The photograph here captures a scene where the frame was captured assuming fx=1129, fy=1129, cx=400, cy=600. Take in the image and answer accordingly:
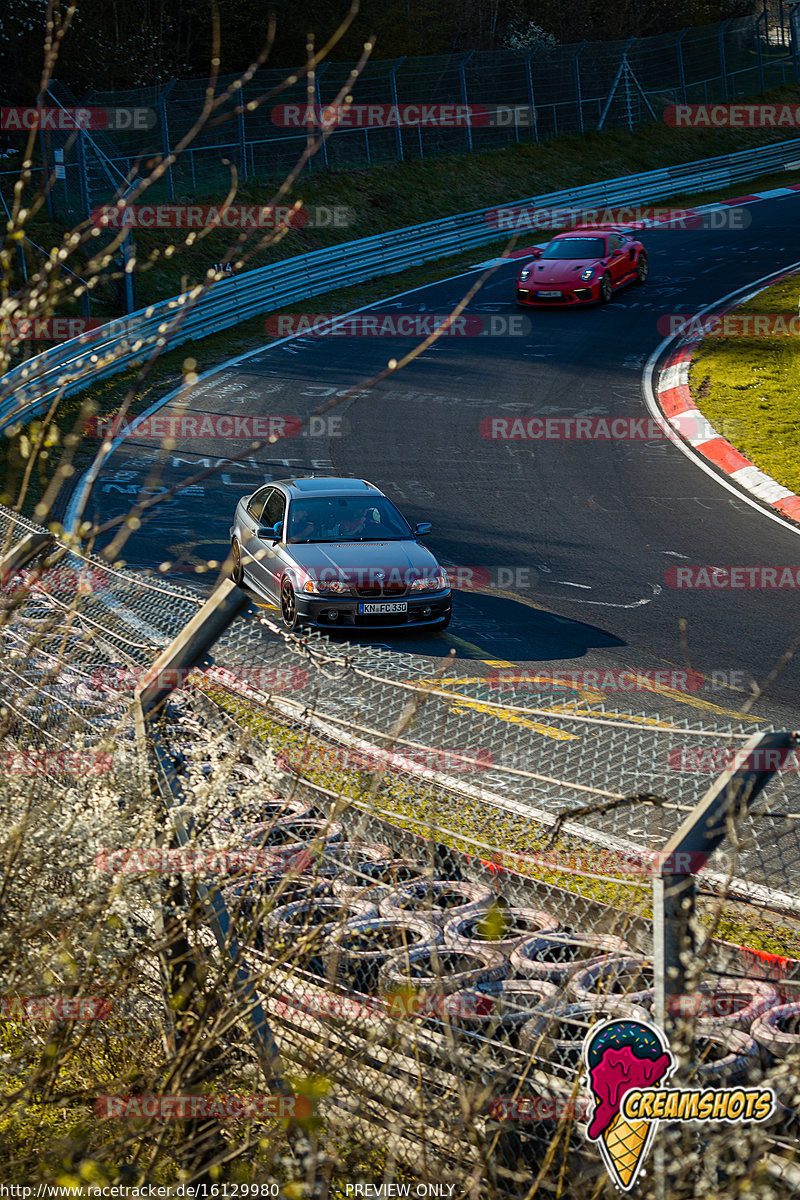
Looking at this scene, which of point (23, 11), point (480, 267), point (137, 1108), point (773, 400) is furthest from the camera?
point (23, 11)

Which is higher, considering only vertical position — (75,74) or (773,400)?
(75,74)

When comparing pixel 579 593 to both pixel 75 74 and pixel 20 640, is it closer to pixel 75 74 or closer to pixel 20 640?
pixel 20 640

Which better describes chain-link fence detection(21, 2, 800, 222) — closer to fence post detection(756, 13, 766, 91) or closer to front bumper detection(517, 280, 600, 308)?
fence post detection(756, 13, 766, 91)

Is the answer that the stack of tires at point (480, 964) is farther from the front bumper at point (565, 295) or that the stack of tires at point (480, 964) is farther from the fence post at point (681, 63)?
the fence post at point (681, 63)

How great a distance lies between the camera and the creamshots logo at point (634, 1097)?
3141 mm

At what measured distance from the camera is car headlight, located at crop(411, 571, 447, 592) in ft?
36.6

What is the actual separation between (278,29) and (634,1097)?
43487mm

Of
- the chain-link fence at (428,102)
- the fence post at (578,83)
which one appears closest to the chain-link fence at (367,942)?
the chain-link fence at (428,102)

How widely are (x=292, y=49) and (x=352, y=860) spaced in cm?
4333

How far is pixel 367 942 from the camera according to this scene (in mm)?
4438

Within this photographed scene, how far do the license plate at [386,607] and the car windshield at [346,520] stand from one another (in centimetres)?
113

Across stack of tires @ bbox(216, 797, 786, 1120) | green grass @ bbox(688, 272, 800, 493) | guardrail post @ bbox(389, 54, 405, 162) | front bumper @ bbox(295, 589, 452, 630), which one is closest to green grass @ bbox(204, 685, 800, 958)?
stack of tires @ bbox(216, 797, 786, 1120)

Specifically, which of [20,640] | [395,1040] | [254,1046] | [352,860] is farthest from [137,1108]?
[20,640]

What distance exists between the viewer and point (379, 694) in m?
6.41
